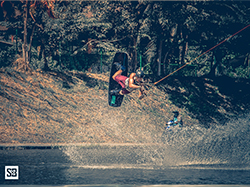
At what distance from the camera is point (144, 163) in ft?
30.1

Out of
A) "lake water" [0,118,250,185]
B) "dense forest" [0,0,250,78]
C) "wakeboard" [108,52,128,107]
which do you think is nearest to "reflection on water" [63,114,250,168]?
"lake water" [0,118,250,185]

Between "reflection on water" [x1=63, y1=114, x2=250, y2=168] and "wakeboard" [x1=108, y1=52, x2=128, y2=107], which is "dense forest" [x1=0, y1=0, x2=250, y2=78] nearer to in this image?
"wakeboard" [x1=108, y1=52, x2=128, y2=107]

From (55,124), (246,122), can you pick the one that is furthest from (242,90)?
(55,124)

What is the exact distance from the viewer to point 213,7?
1870cm

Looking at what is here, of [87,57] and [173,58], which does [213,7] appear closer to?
[173,58]

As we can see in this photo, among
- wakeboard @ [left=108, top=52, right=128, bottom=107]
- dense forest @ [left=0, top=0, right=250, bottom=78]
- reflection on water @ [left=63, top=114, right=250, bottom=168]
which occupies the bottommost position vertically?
reflection on water @ [left=63, top=114, right=250, bottom=168]

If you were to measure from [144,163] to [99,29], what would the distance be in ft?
36.1

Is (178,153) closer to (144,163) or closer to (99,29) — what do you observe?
(144,163)

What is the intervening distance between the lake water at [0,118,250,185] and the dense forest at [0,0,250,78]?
21.8 ft

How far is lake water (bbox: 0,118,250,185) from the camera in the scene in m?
6.81

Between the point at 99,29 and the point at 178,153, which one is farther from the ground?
the point at 99,29

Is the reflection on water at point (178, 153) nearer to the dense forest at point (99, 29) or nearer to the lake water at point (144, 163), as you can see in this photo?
the lake water at point (144, 163)

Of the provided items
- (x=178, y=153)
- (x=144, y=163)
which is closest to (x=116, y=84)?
(x=178, y=153)

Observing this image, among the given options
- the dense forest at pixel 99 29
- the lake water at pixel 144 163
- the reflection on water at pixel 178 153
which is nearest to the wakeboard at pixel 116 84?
the dense forest at pixel 99 29
